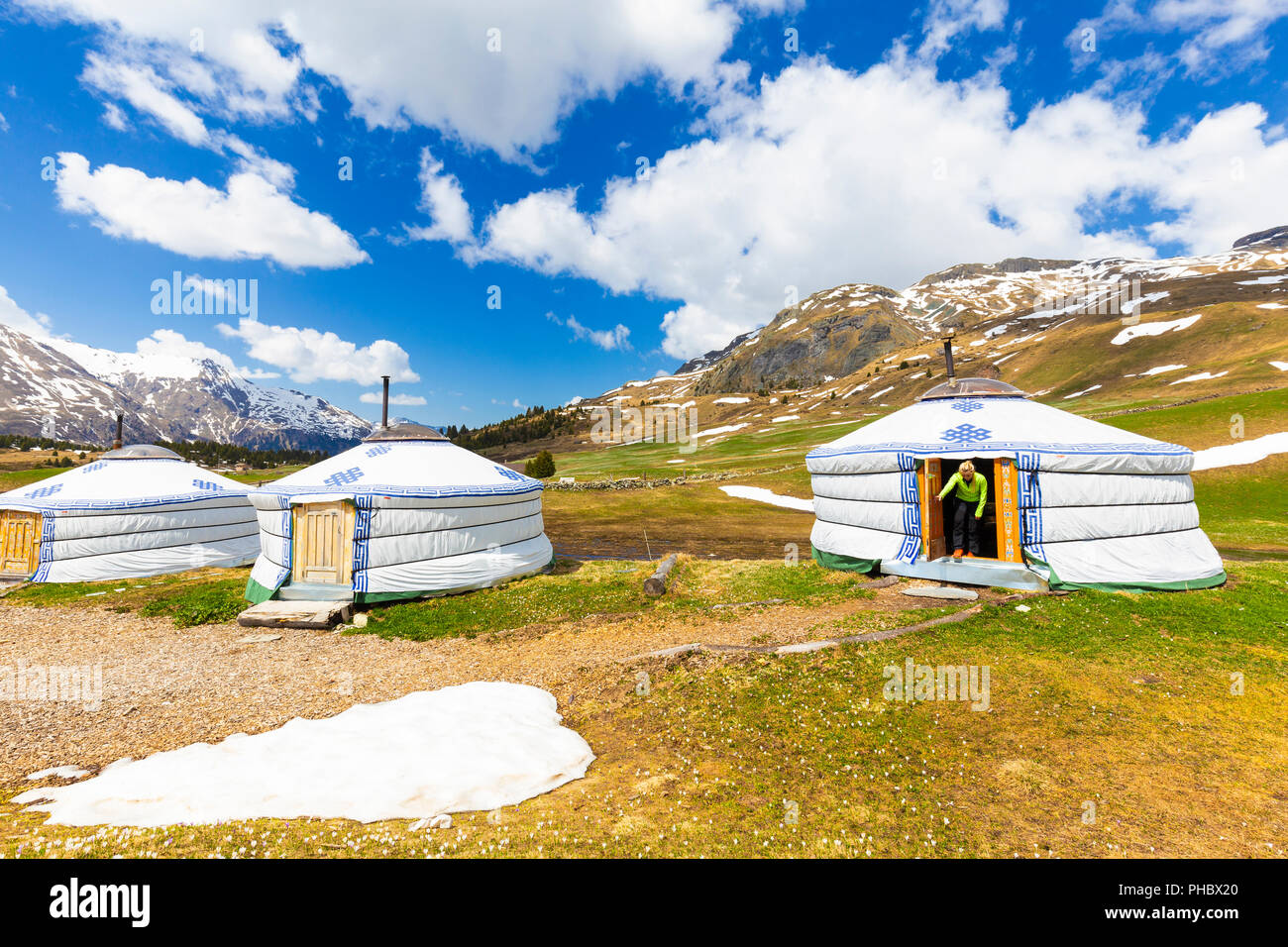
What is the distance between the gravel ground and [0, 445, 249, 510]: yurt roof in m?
3.79

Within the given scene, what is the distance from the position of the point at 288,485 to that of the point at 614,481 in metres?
26.4

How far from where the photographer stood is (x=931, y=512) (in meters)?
10.6

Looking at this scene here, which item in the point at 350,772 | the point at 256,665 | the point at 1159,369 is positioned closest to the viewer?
the point at 350,772

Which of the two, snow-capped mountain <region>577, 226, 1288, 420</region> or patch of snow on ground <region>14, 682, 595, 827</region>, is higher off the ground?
snow-capped mountain <region>577, 226, 1288, 420</region>

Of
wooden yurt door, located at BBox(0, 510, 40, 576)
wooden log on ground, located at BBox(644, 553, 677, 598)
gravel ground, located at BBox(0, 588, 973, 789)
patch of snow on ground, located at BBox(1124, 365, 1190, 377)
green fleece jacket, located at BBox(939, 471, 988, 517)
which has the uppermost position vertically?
patch of snow on ground, located at BBox(1124, 365, 1190, 377)

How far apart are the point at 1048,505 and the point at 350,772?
11635 millimetres

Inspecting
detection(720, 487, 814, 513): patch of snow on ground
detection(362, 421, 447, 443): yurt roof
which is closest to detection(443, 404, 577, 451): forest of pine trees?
detection(720, 487, 814, 513): patch of snow on ground

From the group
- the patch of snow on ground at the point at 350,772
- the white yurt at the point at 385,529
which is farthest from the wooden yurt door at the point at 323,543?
the patch of snow on ground at the point at 350,772

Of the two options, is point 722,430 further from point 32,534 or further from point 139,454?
point 32,534

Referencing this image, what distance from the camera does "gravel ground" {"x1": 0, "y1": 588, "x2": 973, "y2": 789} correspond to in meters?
5.48

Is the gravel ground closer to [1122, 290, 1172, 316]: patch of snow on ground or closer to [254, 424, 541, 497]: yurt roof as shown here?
[254, 424, 541, 497]: yurt roof

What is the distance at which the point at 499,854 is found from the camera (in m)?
3.31

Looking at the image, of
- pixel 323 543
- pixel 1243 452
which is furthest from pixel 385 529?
pixel 1243 452

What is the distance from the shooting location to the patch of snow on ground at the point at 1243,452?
21938 mm
